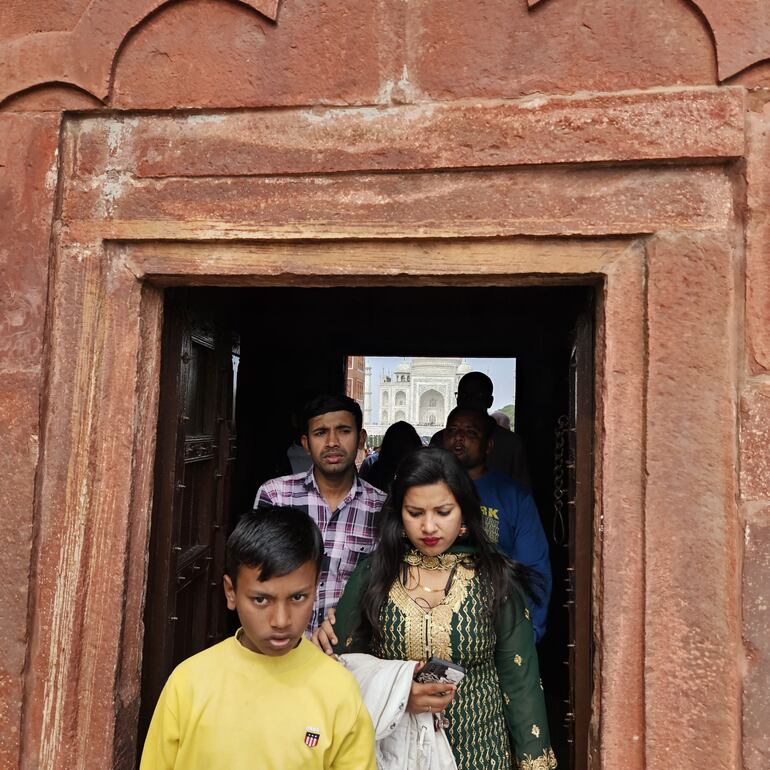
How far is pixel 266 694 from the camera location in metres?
1.56

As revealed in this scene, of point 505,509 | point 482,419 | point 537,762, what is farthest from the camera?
point 482,419

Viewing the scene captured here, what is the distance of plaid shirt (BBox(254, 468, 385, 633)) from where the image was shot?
2.41 m

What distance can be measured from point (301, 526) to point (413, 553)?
488 mm

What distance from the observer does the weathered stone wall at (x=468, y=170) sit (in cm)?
178

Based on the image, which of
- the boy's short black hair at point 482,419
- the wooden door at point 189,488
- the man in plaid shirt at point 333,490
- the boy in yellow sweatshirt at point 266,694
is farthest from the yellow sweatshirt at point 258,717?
the boy's short black hair at point 482,419

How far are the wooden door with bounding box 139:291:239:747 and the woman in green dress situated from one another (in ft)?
2.20

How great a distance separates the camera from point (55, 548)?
6.57 feet

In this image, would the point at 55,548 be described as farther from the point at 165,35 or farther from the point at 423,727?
the point at 165,35

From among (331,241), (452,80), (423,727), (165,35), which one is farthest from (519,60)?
(423,727)

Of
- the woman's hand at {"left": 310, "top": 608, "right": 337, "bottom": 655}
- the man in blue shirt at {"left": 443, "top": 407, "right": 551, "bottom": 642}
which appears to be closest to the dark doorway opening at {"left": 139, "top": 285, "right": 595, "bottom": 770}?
the man in blue shirt at {"left": 443, "top": 407, "right": 551, "bottom": 642}

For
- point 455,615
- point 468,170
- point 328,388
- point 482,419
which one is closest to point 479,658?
point 455,615

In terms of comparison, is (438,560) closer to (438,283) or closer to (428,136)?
(438,283)

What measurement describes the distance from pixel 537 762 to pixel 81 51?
2.55 metres

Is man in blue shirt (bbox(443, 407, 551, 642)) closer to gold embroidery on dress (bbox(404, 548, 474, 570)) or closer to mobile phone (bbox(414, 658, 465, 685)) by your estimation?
gold embroidery on dress (bbox(404, 548, 474, 570))
